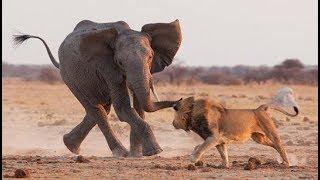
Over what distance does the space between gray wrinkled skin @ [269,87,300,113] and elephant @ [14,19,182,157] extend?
1374 millimetres

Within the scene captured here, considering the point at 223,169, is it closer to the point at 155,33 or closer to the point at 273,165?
the point at 273,165

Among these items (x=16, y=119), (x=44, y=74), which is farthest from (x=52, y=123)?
(x=44, y=74)

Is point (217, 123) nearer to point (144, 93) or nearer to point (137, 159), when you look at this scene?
point (144, 93)

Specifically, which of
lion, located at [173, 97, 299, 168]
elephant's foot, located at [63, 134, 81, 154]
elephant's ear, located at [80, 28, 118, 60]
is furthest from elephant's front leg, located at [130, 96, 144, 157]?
lion, located at [173, 97, 299, 168]

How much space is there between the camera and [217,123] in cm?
1112

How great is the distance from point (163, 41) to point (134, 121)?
1.58 metres

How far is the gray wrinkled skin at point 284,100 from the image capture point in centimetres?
1211

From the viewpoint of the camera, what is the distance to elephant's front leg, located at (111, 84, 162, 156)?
492 inches

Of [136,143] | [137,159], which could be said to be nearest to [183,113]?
[137,159]

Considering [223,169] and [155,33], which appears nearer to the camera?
[223,169]

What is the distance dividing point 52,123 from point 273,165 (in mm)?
11252

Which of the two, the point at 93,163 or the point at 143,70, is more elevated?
the point at 143,70

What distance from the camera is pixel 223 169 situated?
11219mm

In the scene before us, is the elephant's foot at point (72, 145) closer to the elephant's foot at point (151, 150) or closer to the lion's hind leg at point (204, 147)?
the elephant's foot at point (151, 150)
